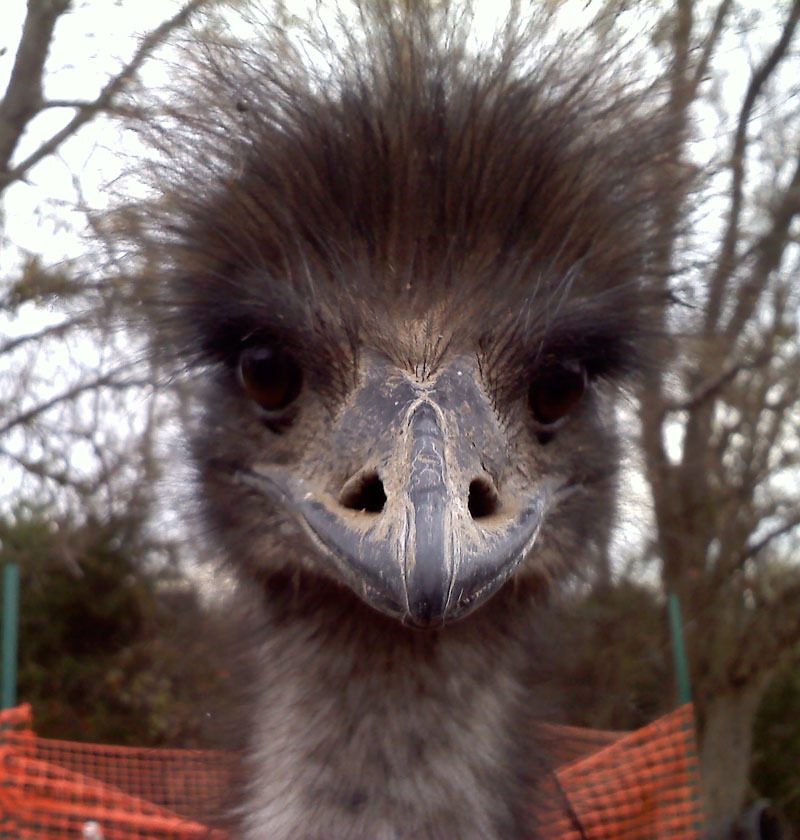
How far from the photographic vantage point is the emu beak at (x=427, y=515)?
38.2 inches

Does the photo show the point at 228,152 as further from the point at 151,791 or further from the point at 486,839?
the point at 151,791

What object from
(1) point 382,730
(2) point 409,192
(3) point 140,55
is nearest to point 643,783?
(1) point 382,730

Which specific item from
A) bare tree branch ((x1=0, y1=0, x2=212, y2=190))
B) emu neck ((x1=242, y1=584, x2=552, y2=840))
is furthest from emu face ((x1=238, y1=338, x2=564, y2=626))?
bare tree branch ((x1=0, y1=0, x2=212, y2=190))

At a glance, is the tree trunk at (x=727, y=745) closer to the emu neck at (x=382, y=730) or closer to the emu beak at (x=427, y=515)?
the emu neck at (x=382, y=730)

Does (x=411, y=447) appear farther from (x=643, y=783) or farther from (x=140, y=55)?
(x=643, y=783)

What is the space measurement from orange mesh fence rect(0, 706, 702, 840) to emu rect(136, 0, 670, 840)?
0.98 feet

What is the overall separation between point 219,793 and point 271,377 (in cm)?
71

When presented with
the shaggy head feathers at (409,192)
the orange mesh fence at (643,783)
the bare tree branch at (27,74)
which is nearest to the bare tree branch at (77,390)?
the shaggy head feathers at (409,192)

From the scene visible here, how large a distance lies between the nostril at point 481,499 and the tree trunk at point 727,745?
147 inches

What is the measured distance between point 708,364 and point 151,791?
2242 millimetres

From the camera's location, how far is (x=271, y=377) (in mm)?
1381

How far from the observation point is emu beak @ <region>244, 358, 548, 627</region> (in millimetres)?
971

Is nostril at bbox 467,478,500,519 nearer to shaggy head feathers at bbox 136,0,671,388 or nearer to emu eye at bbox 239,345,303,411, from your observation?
shaggy head feathers at bbox 136,0,671,388

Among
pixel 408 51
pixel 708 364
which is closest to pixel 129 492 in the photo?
pixel 708 364
